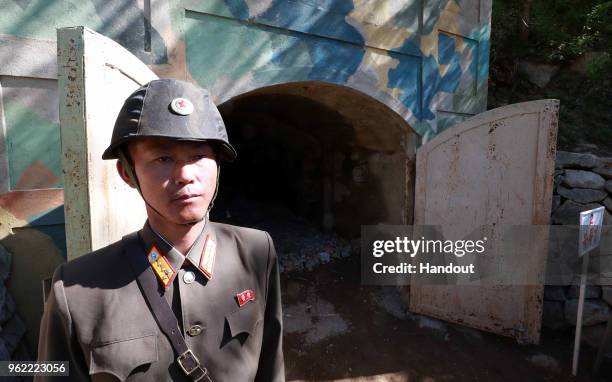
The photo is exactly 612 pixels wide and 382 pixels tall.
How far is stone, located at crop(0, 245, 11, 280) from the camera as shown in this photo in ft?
7.37

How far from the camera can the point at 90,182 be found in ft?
5.16

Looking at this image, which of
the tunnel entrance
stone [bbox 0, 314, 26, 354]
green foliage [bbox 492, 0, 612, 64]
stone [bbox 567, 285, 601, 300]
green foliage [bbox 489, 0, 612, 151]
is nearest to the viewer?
stone [bbox 0, 314, 26, 354]

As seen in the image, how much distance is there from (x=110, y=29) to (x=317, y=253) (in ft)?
12.1

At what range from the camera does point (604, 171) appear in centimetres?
423

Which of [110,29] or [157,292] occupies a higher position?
[110,29]

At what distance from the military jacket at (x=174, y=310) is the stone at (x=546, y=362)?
10.0 ft

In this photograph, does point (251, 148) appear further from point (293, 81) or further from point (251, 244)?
point (251, 244)

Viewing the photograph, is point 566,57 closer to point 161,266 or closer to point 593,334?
point 593,334

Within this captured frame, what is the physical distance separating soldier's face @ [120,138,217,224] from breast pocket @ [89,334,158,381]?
36cm

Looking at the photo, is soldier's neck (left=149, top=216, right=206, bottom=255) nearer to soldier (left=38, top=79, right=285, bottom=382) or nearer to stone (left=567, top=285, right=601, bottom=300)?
soldier (left=38, top=79, right=285, bottom=382)

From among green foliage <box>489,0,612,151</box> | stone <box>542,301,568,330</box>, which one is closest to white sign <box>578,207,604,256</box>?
stone <box>542,301,568,330</box>

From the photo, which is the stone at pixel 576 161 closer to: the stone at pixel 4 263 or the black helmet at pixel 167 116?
the black helmet at pixel 167 116

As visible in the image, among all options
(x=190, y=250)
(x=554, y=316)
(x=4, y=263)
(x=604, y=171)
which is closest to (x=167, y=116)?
(x=190, y=250)

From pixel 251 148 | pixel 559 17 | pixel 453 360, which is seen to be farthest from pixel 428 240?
pixel 559 17
